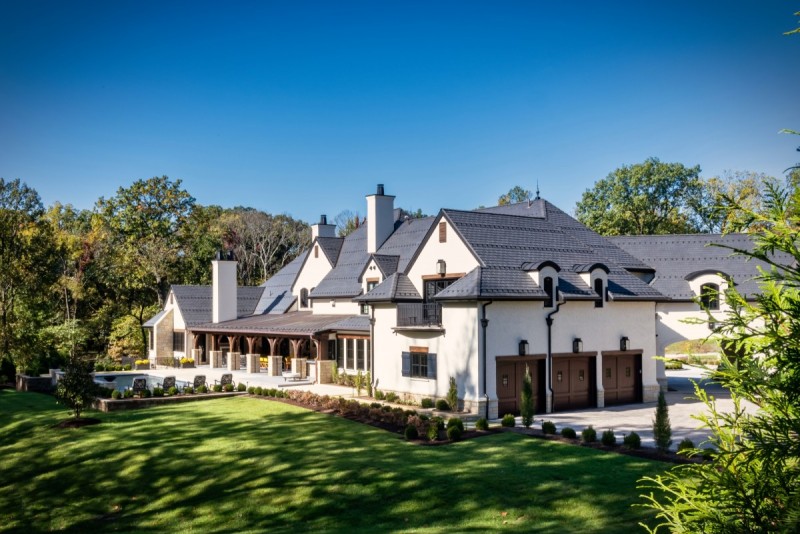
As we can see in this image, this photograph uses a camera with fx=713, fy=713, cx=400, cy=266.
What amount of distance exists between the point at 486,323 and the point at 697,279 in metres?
17.8

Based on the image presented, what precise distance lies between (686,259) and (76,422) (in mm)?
30209

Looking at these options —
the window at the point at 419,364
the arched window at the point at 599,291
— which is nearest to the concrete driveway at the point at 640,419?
the arched window at the point at 599,291

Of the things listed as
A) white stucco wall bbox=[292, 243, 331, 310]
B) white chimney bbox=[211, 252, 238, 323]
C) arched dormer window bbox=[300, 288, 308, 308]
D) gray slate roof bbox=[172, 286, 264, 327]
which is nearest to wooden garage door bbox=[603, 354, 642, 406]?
white stucco wall bbox=[292, 243, 331, 310]

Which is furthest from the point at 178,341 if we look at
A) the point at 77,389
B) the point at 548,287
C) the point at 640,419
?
the point at 640,419

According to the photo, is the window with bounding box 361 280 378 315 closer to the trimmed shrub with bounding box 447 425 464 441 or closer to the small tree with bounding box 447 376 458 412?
the small tree with bounding box 447 376 458 412

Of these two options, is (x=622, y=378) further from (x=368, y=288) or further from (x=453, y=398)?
(x=368, y=288)

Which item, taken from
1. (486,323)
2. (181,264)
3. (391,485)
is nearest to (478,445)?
(391,485)

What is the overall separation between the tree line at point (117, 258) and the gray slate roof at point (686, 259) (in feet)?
95.3

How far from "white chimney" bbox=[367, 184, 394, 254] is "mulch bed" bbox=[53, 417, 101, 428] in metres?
17.7

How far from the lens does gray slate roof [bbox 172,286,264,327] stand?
4819 cm

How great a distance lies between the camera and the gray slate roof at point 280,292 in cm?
4562

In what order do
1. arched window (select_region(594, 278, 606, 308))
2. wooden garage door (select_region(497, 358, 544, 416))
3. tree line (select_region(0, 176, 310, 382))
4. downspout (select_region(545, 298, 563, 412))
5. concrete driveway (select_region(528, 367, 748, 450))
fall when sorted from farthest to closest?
tree line (select_region(0, 176, 310, 382)) → arched window (select_region(594, 278, 606, 308)) → downspout (select_region(545, 298, 563, 412)) → wooden garage door (select_region(497, 358, 544, 416)) → concrete driveway (select_region(528, 367, 748, 450))

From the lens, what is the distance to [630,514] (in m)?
13.2

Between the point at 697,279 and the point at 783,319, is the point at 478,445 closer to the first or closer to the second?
the point at 783,319
